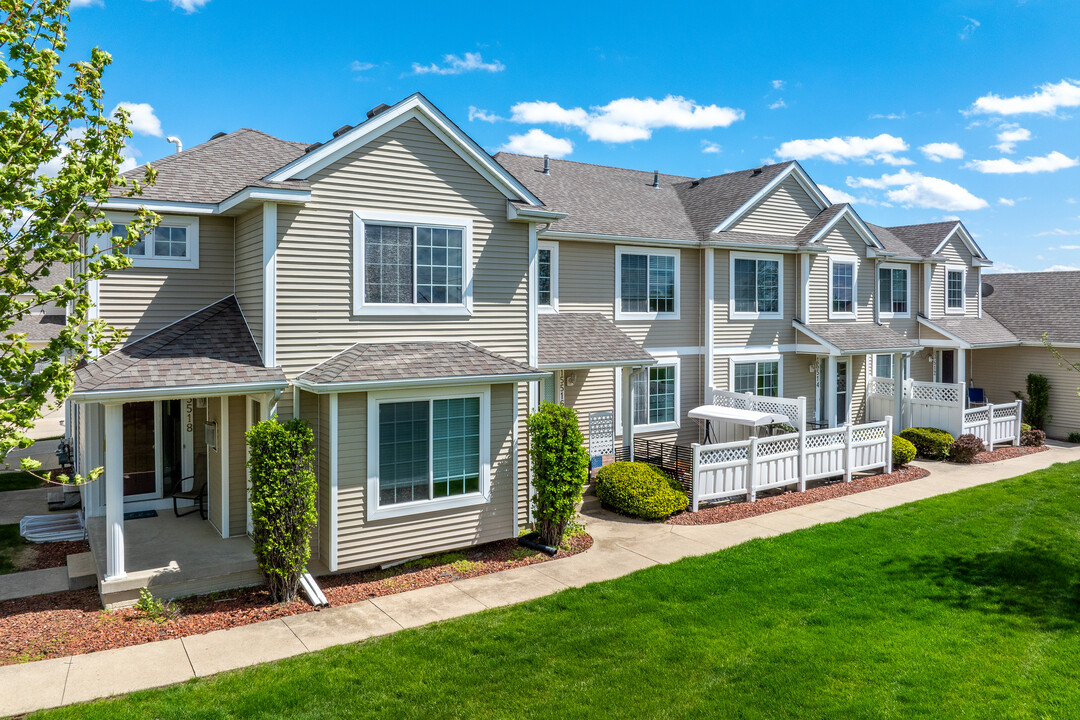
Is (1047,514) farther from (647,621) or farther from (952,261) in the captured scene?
(952,261)

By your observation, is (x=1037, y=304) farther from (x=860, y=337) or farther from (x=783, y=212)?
(x=783, y=212)

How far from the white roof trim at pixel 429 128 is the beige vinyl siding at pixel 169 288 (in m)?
2.11

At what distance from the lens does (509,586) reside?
9.67m

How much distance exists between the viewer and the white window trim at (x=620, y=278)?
16.2 meters

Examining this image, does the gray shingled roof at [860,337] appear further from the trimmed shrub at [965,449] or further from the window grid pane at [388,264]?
the window grid pane at [388,264]

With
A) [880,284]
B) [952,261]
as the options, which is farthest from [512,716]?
[952,261]

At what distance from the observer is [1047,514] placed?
43.6ft

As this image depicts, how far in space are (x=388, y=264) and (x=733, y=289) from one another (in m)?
10.6

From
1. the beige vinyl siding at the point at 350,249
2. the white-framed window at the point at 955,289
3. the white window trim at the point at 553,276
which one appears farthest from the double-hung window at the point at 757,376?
the white-framed window at the point at 955,289

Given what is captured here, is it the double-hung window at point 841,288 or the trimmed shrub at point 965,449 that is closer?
the trimmed shrub at point 965,449

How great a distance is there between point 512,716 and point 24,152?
262 inches

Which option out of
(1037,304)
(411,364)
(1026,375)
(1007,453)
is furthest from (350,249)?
(1037,304)

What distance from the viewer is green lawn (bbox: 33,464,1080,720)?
637cm

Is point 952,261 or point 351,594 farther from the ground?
point 952,261
